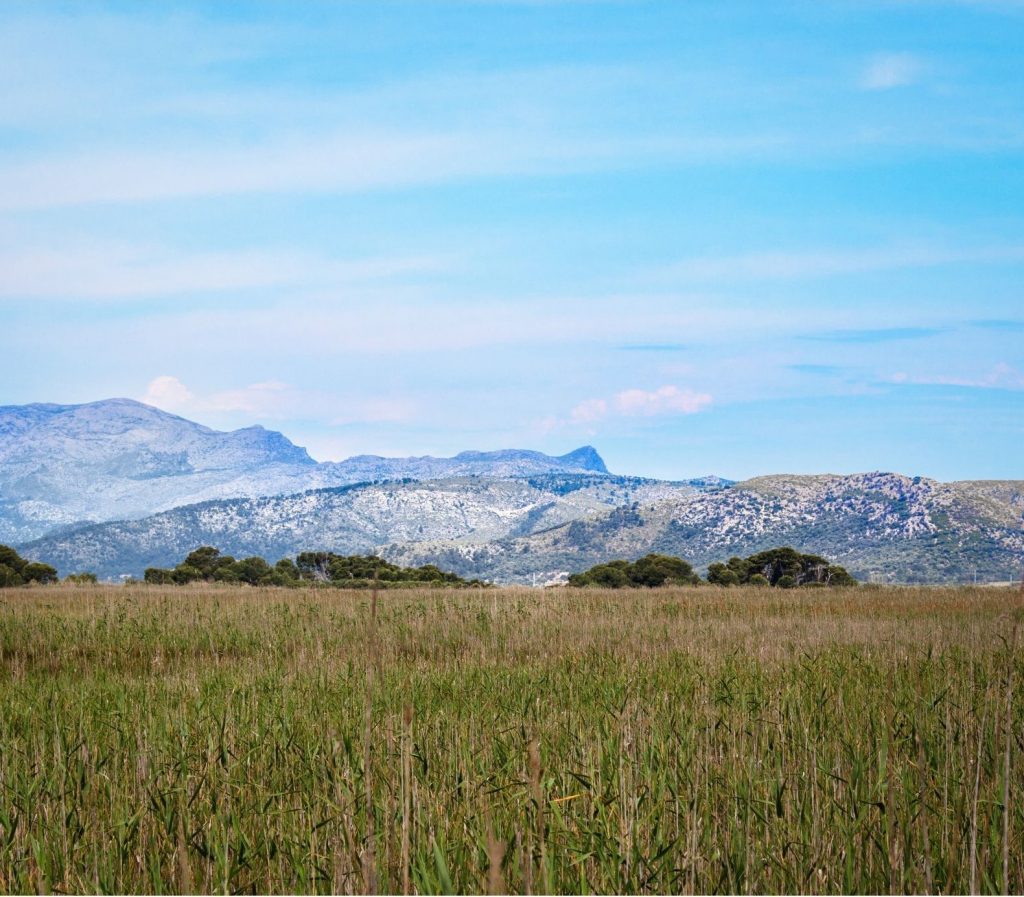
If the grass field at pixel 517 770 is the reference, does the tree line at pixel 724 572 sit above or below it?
below

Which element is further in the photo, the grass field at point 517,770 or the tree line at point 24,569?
the tree line at point 24,569

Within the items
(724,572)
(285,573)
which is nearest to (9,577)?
(285,573)

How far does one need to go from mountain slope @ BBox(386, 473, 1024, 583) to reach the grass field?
4949 inches

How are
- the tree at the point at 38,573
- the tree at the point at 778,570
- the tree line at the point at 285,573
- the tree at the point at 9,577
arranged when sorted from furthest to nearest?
the tree at the point at 778,570
the tree line at the point at 285,573
the tree at the point at 38,573
the tree at the point at 9,577

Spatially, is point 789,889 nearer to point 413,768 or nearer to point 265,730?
point 413,768

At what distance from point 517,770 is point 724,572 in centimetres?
3807

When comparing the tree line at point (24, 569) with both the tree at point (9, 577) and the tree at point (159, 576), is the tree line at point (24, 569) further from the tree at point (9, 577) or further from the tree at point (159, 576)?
the tree at point (159, 576)

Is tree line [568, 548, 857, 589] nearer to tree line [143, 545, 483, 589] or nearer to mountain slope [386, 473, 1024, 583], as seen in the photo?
tree line [143, 545, 483, 589]

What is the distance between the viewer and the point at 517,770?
18.4 ft

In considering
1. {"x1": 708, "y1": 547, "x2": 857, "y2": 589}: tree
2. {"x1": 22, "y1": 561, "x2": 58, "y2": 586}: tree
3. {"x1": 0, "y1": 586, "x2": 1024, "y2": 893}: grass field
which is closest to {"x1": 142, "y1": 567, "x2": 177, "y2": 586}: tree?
{"x1": 22, "y1": 561, "x2": 58, "y2": 586}: tree

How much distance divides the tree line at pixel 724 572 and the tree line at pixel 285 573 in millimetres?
6087

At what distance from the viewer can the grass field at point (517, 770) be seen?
12.8ft

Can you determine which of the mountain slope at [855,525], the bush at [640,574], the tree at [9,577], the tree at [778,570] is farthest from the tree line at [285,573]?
the mountain slope at [855,525]

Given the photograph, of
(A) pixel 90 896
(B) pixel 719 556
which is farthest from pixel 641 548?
(A) pixel 90 896
